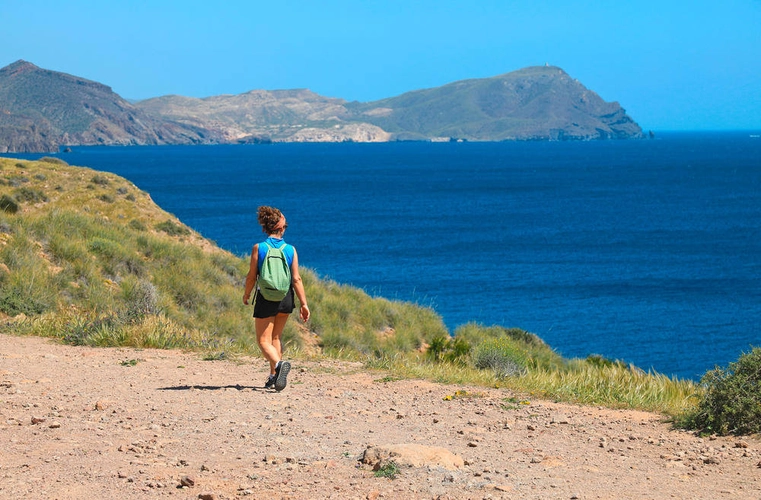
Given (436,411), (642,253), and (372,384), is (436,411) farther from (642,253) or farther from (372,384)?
(642,253)

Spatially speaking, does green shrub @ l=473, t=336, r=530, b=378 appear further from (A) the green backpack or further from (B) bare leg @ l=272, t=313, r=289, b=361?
(A) the green backpack

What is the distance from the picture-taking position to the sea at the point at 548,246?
32156 mm

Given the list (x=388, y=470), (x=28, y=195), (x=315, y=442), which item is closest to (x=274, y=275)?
(x=315, y=442)

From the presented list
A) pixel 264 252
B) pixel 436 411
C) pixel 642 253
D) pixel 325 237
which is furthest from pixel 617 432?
pixel 325 237

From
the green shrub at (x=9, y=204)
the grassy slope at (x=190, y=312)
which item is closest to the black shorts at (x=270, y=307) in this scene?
the grassy slope at (x=190, y=312)

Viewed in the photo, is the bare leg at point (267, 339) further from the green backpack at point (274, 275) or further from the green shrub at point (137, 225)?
the green shrub at point (137, 225)

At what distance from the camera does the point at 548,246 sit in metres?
54.4

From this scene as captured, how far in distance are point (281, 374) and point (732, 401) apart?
11.7 ft

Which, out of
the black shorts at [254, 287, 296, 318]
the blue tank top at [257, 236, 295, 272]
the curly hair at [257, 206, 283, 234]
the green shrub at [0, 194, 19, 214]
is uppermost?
the curly hair at [257, 206, 283, 234]

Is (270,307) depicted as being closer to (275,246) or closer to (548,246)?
(275,246)

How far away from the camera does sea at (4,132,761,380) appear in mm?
32156

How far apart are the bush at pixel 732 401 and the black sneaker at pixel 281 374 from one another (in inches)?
127

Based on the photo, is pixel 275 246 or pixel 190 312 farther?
pixel 190 312

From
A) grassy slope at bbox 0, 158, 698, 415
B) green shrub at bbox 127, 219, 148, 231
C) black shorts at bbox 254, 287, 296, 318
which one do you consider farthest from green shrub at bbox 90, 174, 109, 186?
black shorts at bbox 254, 287, 296, 318
